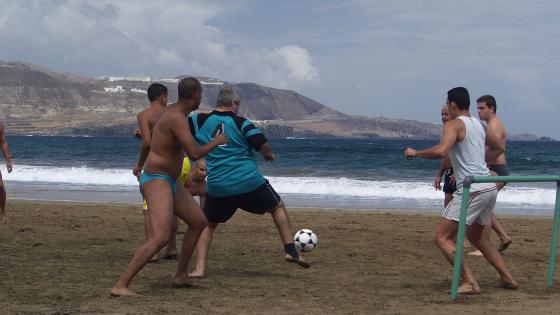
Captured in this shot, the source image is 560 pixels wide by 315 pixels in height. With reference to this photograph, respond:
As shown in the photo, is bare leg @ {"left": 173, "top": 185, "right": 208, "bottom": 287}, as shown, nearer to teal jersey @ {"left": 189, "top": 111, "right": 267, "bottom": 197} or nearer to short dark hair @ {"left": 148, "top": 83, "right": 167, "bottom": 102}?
teal jersey @ {"left": 189, "top": 111, "right": 267, "bottom": 197}

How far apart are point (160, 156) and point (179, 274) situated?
1.16 metres

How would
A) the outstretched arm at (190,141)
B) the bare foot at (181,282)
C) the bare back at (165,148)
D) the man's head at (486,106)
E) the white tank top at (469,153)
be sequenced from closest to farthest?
the outstretched arm at (190,141)
the bare back at (165,148)
the white tank top at (469,153)
the bare foot at (181,282)
the man's head at (486,106)

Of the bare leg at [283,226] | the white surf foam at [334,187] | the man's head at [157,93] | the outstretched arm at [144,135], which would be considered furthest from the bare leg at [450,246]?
the white surf foam at [334,187]

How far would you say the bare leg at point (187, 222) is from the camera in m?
6.62

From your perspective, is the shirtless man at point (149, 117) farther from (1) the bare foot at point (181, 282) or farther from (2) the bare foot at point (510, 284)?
(2) the bare foot at point (510, 284)

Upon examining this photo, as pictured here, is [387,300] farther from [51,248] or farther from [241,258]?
[51,248]

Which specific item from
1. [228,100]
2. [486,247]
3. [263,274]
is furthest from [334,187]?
[486,247]

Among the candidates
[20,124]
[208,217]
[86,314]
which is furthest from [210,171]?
[20,124]

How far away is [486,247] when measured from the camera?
6922 millimetres

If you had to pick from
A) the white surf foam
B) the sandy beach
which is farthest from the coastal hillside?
the sandy beach

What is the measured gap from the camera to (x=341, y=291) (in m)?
6.99

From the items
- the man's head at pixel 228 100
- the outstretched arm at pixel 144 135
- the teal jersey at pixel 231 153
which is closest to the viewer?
the teal jersey at pixel 231 153

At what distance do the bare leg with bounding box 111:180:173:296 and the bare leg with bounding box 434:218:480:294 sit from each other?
227 centimetres

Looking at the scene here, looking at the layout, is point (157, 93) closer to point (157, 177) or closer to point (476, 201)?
point (157, 177)
